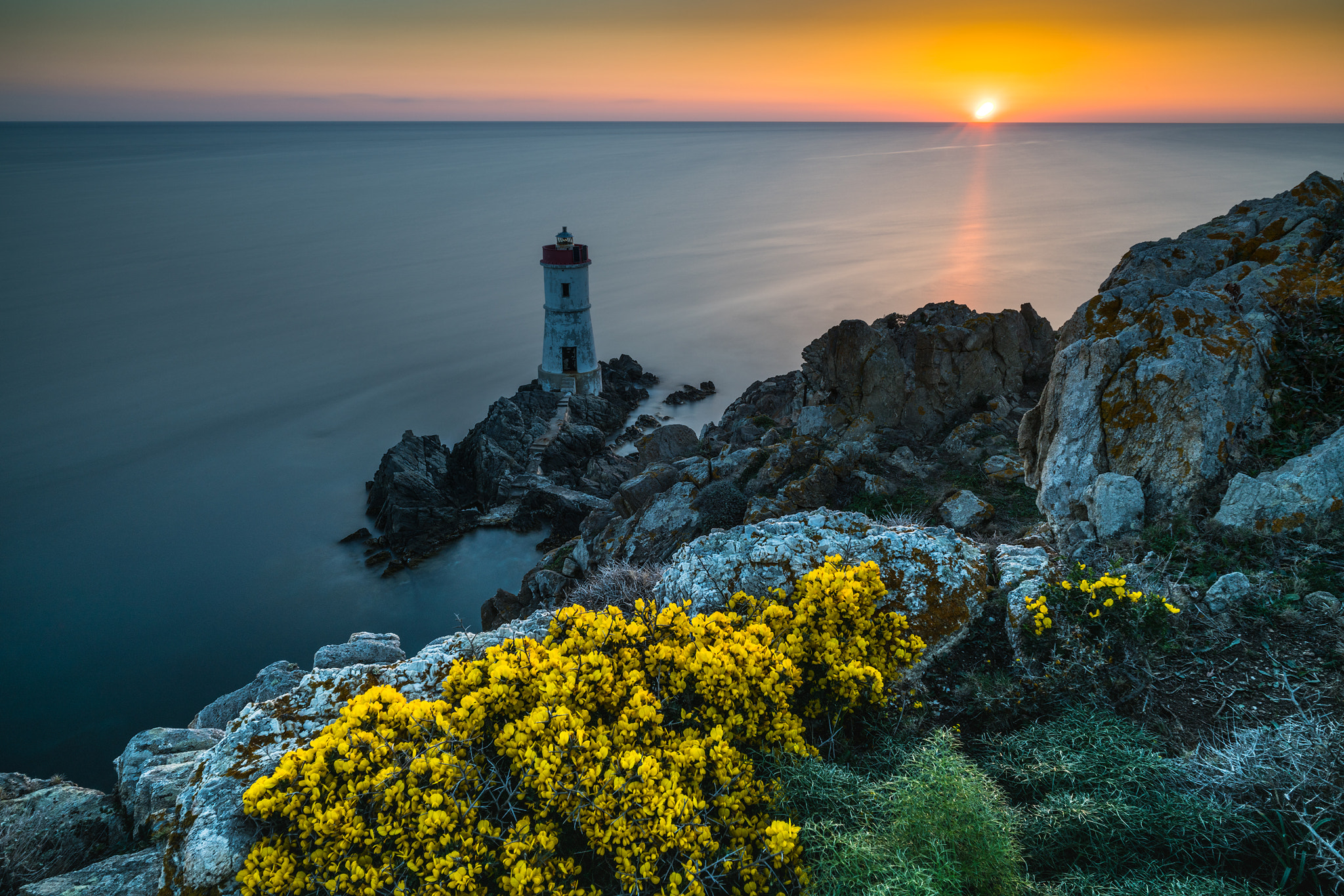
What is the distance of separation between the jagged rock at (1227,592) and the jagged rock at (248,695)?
39.4ft

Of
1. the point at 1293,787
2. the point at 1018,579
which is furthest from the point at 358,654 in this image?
the point at 1293,787

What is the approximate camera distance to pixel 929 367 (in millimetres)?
18500

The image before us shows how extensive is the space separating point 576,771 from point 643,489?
14298 mm

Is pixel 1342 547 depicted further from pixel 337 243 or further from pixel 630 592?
pixel 337 243

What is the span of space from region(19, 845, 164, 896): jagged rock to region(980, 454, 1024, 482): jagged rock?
13073mm

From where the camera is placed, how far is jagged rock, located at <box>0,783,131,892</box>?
612 cm

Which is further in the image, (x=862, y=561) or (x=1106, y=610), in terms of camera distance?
(x=862, y=561)

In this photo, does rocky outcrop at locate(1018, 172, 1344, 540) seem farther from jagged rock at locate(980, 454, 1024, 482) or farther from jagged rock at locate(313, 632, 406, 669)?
jagged rock at locate(313, 632, 406, 669)

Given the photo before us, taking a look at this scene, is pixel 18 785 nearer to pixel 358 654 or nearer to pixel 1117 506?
pixel 358 654

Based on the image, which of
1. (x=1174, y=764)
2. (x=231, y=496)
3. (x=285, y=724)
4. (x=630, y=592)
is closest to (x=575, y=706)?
(x=285, y=724)

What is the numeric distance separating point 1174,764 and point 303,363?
5554 centimetres

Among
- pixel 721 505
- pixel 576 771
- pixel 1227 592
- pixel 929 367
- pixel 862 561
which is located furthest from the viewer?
pixel 929 367

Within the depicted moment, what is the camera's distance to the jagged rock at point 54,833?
6121 millimetres

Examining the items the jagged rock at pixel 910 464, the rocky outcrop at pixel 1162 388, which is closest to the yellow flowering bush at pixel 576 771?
the rocky outcrop at pixel 1162 388
